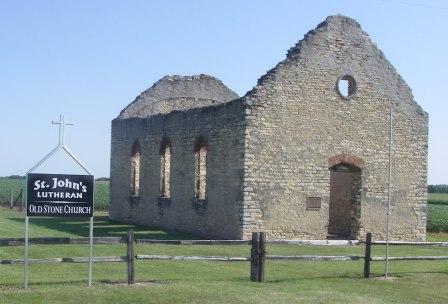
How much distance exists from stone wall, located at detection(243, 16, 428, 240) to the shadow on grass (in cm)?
363

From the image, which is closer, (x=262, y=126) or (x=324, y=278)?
(x=324, y=278)

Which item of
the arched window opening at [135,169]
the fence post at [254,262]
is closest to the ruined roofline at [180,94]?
the arched window opening at [135,169]

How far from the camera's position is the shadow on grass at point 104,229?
2466 cm

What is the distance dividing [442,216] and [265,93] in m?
16.8

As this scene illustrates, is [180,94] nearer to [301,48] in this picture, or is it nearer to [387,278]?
[301,48]

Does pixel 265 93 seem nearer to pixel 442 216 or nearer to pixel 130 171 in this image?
pixel 130 171

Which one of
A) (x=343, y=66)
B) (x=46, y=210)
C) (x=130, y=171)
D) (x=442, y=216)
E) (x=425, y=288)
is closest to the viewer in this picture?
(x=46, y=210)

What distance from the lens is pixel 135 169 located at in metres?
31.0

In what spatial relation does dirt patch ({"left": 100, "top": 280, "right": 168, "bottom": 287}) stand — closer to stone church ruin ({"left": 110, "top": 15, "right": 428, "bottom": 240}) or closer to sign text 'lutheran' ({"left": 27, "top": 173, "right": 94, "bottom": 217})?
sign text 'lutheran' ({"left": 27, "top": 173, "right": 94, "bottom": 217})

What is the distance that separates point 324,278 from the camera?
14.9 metres

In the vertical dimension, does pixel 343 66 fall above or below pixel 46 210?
above

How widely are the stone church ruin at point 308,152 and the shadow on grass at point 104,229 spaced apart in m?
0.84

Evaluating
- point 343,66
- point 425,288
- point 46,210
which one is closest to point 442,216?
point 343,66

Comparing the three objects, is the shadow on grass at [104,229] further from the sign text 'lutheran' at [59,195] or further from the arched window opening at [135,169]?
the sign text 'lutheran' at [59,195]
